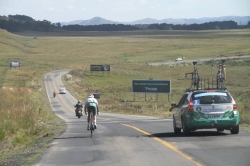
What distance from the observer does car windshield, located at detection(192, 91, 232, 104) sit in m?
17.2

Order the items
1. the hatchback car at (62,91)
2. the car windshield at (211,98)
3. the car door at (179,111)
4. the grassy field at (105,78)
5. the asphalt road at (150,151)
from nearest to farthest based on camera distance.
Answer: the asphalt road at (150,151), the car windshield at (211,98), the car door at (179,111), the grassy field at (105,78), the hatchback car at (62,91)

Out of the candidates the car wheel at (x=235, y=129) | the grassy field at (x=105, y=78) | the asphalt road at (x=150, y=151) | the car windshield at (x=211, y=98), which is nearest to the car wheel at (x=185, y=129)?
the asphalt road at (x=150, y=151)

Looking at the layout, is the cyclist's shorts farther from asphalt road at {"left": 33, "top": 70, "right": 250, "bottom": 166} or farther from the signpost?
the signpost

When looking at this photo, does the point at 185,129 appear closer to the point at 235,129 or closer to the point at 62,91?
the point at 235,129

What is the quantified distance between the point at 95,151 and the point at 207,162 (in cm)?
372

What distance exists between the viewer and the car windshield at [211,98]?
677 inches

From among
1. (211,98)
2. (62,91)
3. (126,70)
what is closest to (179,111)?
(211,98)

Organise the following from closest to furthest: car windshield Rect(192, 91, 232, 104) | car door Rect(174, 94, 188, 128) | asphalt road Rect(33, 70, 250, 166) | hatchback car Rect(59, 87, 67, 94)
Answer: asphalt road Rect(33, 70, 250, 166)
car windshield Rect(192, 91, 232, 104)
car door Rect(174, 94, 188, 128)
hatchback car Rect(59, 87, 67, 94)

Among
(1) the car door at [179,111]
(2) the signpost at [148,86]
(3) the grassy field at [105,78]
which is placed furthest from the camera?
(2) the signpost at [148,86]

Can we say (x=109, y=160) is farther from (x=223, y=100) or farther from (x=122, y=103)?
(x=122, y=103)

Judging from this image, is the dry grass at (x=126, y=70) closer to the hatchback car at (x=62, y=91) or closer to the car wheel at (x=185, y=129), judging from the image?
the hatchback car at (x=62, y=91)

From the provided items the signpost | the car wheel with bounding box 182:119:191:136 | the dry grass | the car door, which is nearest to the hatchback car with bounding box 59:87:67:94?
the dry grass

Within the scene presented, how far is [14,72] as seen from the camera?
4461 inches

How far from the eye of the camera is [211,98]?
17.2m
